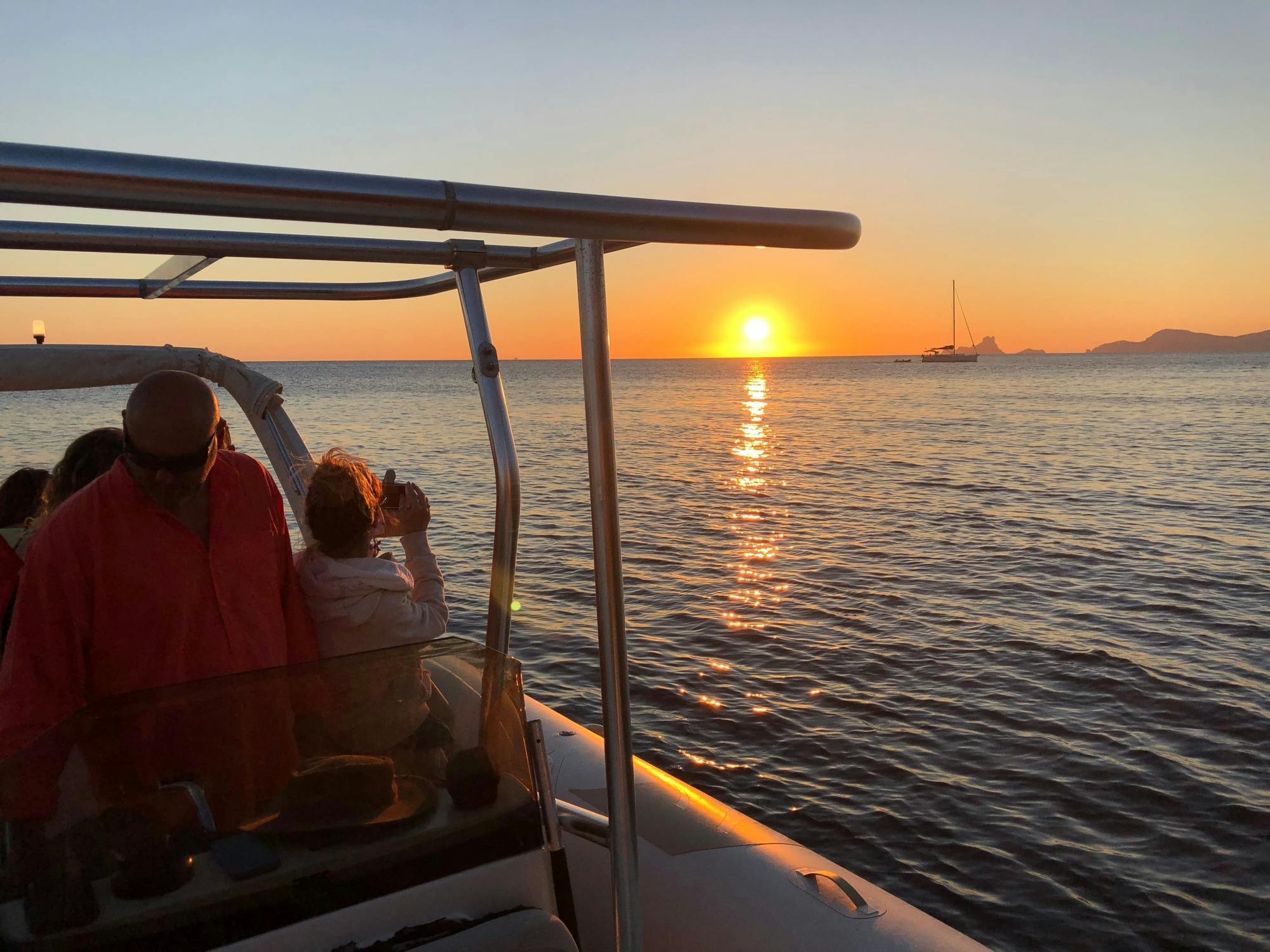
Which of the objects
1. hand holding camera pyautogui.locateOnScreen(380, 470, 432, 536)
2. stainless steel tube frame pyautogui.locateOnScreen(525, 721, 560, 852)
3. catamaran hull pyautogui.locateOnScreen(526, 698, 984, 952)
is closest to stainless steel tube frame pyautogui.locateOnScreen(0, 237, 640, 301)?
hand holding camera pyautogui.locateOnScreen(380, 470, 432, 536)

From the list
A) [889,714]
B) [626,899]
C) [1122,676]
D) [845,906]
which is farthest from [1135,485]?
[626,899]

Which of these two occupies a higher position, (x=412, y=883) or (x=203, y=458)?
(x=203, y=458)

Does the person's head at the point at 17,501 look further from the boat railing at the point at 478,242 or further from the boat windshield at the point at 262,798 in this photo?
the boat windshield at the point at 262,798

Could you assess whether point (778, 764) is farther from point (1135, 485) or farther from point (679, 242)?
point (1135, 485)

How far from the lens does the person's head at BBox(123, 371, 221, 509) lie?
A: 1.77m

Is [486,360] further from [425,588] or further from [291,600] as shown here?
[291,600]

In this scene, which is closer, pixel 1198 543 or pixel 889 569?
pixel 889 569

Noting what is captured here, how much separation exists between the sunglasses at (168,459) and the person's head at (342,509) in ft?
0.97

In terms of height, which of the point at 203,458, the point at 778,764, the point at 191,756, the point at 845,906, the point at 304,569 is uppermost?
the point at 203,458

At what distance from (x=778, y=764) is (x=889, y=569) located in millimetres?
5869

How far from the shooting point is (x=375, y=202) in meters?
1.04

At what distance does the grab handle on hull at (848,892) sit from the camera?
2572 millimetres

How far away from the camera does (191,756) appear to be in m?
1.42

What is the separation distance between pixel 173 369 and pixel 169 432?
113 centimetres
